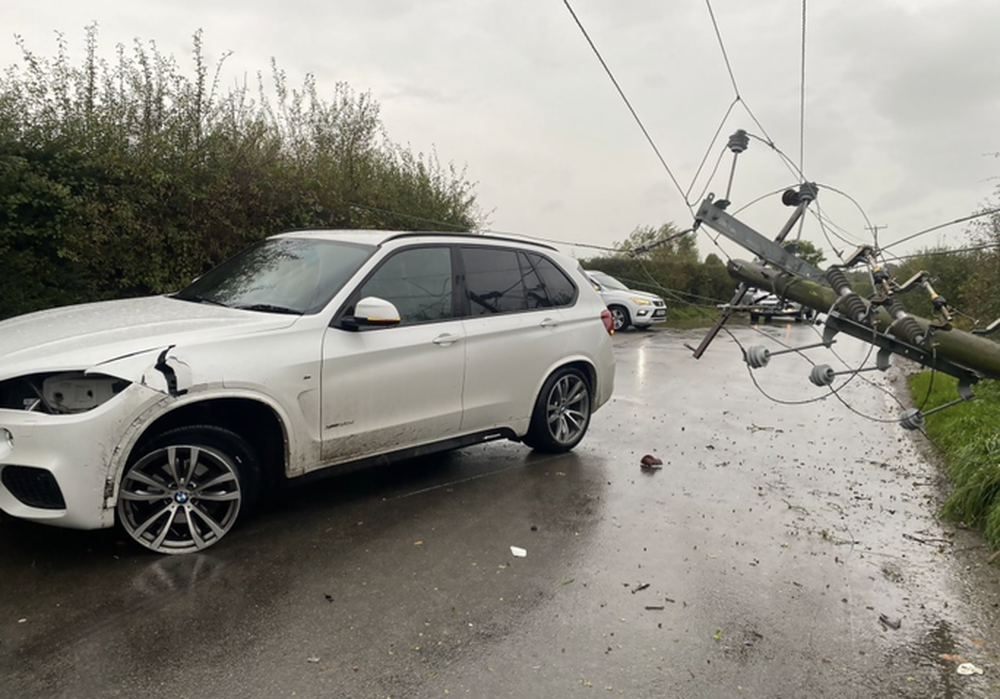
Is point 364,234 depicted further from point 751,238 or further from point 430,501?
point 751,238

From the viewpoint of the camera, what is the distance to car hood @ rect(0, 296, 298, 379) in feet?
13.0

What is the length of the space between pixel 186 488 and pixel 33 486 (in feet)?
2.47

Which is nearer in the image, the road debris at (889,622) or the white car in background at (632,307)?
the road debris at (889,622)

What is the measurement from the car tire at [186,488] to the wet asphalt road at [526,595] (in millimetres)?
154


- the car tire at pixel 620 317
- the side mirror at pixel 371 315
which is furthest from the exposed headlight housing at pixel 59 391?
the car tire at pixel 620 317

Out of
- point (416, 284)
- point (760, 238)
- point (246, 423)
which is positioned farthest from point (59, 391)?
point (760, 238)

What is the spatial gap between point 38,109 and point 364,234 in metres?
4.61

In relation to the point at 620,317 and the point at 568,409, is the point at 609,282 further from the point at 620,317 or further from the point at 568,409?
the point at 568,409

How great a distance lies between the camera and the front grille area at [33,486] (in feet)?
12.8

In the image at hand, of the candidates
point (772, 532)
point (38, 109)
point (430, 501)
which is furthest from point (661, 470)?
point (38, 109)

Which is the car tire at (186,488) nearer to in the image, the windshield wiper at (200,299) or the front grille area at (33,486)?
the front grille area at (33,486)

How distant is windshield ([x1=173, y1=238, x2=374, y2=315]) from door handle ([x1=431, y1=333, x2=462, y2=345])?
766 millimetres

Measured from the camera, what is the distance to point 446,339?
221 inches

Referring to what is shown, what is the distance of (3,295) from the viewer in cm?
729
